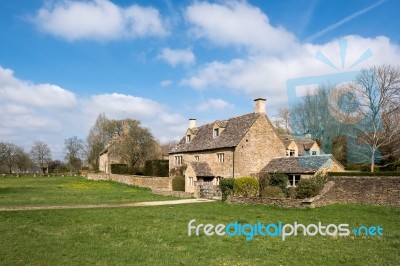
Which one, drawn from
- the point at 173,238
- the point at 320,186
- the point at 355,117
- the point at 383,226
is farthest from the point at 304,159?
the point at 173,238

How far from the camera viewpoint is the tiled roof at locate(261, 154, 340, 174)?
98.1ft

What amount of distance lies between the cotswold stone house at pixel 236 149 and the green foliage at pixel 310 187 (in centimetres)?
1075

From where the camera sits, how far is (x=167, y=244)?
12.0 meters

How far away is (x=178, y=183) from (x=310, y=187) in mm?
17784

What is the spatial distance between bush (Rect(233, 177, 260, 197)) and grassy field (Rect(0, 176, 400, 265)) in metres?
10.5

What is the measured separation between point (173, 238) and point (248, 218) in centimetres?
→ 601

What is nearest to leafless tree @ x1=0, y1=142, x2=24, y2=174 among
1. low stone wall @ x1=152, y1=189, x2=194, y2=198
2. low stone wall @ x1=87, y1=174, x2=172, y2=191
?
low stone wall @ x1=87, y1=174, x2=172, y2=191

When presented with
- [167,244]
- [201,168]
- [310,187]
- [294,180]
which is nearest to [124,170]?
[201,168]

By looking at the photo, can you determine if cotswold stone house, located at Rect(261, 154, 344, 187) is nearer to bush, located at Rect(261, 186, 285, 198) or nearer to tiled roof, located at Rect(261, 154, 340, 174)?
tiled roof, located at Rect(261, 154, 340, 174)

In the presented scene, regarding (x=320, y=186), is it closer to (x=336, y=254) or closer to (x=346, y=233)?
(x=346, y=233)

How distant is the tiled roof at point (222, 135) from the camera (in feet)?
120

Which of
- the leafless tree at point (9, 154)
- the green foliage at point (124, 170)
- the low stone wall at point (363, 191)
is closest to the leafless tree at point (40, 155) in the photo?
the leafless tree at point (9, 154)

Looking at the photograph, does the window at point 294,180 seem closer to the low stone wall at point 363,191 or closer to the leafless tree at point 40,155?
the low stone wall at point 363,191

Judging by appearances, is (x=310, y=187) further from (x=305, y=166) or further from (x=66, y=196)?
(x=66, y=196)
